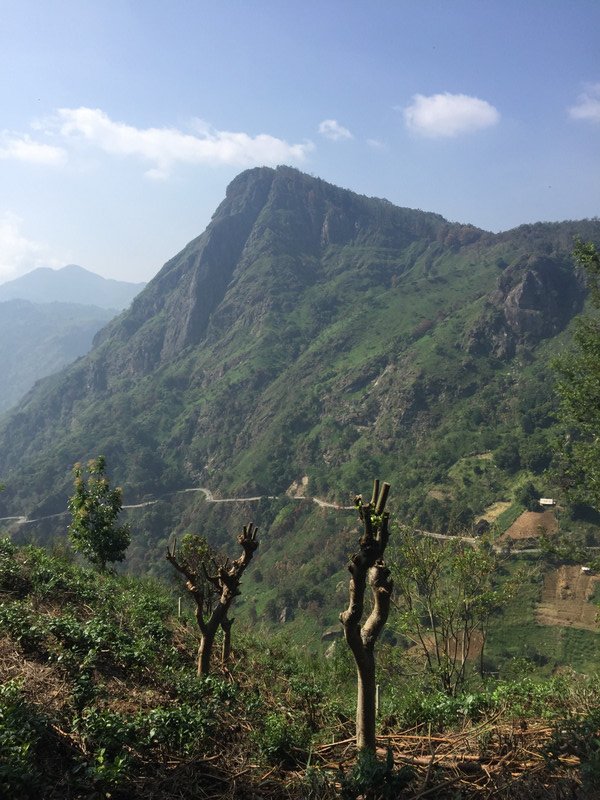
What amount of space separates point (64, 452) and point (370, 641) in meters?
165

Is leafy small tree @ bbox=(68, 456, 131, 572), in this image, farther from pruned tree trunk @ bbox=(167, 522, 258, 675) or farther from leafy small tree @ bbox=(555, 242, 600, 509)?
leafy small tree @ bbox=(555, 242, 600, 509)

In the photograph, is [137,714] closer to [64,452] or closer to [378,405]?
[378,405]

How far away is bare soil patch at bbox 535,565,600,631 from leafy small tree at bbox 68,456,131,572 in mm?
47377

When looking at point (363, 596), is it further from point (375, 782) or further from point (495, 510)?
point (495, 510)

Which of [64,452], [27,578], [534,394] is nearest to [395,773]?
[27,578]

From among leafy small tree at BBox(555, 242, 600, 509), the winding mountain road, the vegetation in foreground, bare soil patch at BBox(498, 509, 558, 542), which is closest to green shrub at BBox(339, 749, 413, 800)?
the vegetation in foreground

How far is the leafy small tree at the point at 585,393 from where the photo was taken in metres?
17.6

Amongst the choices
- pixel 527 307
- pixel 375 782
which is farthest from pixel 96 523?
pixel 527 307

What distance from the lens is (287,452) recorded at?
128250mm

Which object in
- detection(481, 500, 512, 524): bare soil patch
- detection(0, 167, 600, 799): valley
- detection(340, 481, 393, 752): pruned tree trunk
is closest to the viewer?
detection(340, 481, 393, 752): pruned tree trunk

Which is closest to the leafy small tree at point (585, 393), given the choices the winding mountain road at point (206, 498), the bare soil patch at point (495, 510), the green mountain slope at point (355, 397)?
the bare soil patch at point (495, 510)

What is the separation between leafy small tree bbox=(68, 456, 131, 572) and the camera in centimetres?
2258

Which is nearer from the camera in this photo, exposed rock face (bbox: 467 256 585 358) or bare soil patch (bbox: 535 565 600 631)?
bare soil patch (bbox: 535 565 600 631)

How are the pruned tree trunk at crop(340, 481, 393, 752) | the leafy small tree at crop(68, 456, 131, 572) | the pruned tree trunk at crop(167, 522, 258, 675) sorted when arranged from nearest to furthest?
the pruned tree trunk at crop(340, 481, 393, 752) < the pruned tree trunk at crop(167, 522, 258, 675) < the leafy small tree at crop(68, 456, 131, 572)
